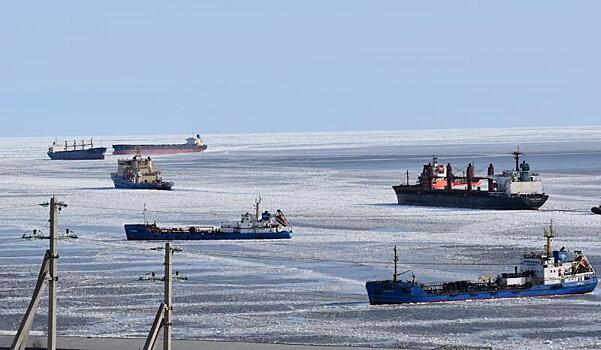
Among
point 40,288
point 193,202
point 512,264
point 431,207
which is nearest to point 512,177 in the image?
point 431,207

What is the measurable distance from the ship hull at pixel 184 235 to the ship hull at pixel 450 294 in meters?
23.1

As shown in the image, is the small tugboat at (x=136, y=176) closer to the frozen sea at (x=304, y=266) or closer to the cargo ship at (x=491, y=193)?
the frozen sea at (x=304, y=266)

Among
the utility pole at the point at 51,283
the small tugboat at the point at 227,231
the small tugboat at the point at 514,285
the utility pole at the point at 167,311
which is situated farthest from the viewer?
the small tugboat at the point at 227,231

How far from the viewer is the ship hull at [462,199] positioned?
321 ft

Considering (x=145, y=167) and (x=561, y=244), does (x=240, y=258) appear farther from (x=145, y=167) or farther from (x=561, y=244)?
(x=145, y=167)

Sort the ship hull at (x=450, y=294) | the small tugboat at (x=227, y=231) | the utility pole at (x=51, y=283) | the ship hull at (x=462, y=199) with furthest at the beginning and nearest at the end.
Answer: the ship hull at (x=462, y=199) < the small tugboat at (x=227, y=231) < the ship hull at (x=450, y=294) < the utility pole at (x=51, y=283)

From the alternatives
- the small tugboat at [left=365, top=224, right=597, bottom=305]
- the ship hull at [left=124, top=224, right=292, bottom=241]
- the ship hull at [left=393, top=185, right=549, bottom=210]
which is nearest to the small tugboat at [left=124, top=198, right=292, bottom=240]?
the ship hull at [left=124, top=224, right=292, bottom=241]

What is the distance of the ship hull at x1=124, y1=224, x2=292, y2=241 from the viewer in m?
70.8

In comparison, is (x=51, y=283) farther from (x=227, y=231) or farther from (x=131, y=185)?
(x=131, y=185)

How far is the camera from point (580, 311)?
4412 centimetres

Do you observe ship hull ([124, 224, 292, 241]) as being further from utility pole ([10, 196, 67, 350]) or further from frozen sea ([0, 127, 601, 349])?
utility pole ([10, 196, 67, 350])

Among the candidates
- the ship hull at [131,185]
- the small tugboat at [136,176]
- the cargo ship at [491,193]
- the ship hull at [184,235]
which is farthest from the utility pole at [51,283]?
the ship hull at [131,185]

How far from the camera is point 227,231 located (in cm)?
7225

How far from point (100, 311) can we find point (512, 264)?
64.0 ft
